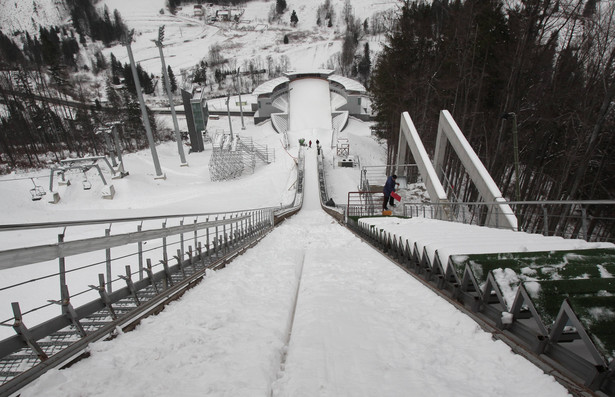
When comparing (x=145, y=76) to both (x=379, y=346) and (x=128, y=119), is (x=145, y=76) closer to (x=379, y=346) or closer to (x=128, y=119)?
(x=128, y=119)

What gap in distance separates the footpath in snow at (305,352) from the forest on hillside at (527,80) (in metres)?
9.54

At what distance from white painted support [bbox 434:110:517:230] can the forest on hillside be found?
1.46 meters

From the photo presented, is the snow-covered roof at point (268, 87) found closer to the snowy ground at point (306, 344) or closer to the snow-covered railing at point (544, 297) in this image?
the snowy ground at point (306, 344)

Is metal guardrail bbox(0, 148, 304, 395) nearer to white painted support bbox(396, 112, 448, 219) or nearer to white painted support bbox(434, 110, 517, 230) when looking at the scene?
white painted support bbox(434, 110, 517, 230)

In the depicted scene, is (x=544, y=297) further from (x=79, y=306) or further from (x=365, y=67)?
(x=365, y=67)

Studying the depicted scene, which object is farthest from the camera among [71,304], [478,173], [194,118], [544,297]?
[194,118]

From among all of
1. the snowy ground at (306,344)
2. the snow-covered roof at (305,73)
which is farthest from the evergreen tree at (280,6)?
the snowy ground at (306,344)

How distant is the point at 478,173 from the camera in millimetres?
9062

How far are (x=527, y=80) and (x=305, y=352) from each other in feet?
53.0

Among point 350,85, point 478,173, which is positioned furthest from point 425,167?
point 350,85

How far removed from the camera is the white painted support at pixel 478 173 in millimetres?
7137

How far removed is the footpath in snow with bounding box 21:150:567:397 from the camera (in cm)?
187

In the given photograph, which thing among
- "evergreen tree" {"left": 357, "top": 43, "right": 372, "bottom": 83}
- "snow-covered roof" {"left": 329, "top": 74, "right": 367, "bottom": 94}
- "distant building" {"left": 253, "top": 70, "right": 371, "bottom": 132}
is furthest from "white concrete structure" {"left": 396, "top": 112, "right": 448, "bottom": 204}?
"evergreen tree" {"left": 357, "top": 43, "right": 372, "bottom": 83}

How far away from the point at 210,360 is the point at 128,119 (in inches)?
2227
